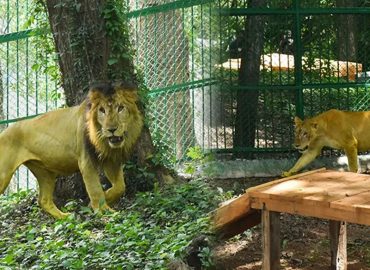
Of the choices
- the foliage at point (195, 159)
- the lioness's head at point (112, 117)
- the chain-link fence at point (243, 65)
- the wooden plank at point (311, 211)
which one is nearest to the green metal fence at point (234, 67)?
the chain-link fence at point (243, 65)

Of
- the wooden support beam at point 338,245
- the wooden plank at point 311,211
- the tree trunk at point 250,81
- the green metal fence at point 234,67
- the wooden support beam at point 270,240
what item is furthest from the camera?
the tree trunk at point 250,81

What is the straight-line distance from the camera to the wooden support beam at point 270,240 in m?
4.38

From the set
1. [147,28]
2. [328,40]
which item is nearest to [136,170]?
[147,28]

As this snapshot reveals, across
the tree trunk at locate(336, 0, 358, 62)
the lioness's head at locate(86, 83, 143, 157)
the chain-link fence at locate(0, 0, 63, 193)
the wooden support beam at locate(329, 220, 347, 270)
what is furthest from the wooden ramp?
the chain-link fence at locate(0, 0, 63, 193)

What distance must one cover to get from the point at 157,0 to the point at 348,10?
1786 mm

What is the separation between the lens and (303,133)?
22.6ft

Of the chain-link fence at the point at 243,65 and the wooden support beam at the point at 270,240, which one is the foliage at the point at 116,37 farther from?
the wooden support beam at the point at 270,240

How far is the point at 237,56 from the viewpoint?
20.3 feet

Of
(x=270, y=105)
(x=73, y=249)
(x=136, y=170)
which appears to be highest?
(x=270, y=105)

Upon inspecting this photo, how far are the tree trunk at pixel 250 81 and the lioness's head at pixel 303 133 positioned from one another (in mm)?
443

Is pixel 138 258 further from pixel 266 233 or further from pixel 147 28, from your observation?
pixel 147 28

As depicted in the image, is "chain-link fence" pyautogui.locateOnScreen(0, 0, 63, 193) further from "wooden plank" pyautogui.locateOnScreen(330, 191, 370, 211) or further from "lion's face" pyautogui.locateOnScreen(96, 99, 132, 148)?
"wooden plank" pyautogui.locateOnScreen(330, 191, 370, 211)

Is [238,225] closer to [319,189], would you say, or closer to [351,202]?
[319,189]

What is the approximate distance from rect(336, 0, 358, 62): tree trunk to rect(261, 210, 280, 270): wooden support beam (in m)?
3.17
